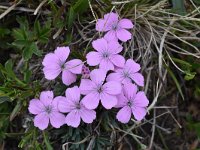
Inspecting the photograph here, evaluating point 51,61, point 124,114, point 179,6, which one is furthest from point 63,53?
point 179,6

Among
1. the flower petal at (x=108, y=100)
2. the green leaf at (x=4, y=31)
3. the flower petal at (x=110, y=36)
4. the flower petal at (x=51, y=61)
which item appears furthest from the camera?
the green leaf at (x=4, y=31)

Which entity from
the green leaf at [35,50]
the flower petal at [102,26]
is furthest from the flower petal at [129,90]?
the green leaf at [35,50]

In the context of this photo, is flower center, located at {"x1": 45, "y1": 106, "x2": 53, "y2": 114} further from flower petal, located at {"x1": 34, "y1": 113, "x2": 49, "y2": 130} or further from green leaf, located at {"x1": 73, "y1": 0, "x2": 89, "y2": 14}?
green leaf, located at {"x1": 73, "y1": 0, "x2": 89, "y2": 14}

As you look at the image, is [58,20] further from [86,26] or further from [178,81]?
[178,81]

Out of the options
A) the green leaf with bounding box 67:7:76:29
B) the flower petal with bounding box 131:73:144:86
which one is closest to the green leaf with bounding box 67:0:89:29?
the green leaf with bounding box 67:7:76:29

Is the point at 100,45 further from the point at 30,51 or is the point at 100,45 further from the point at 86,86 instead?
the point at 30,51

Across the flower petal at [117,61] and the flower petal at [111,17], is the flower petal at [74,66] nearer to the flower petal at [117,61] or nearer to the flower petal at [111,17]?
the flower petal at [117,61]

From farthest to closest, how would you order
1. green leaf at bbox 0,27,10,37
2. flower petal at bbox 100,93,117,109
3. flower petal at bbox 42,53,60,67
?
green leaf at bbox 0,27,10,37 < flower petal at bbox 42,53,60,67 < flower petal at bbox 100,93,117,109
